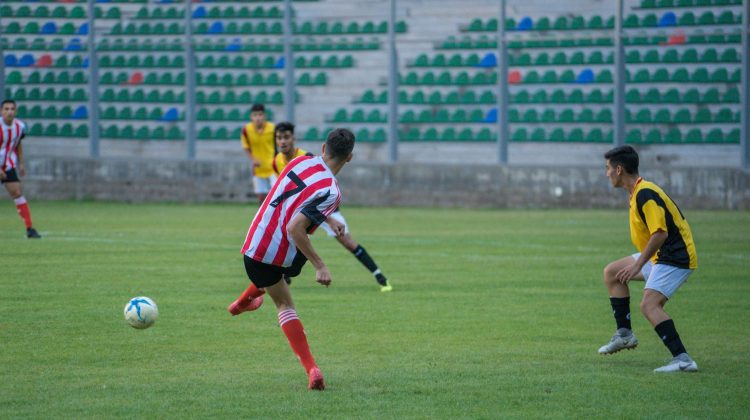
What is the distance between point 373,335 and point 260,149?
915cm

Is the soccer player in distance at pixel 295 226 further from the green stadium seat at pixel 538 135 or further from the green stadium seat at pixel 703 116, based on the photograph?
the green stadium seat at pixel 538 135

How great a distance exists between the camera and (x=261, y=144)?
18.2 meters

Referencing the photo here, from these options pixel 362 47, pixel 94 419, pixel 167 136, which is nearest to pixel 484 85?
pixel 362 47

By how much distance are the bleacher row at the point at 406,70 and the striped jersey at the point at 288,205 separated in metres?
17.0

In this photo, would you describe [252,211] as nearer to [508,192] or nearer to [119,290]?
[508,192]

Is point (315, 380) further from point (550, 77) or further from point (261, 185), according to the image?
point (550, 77)

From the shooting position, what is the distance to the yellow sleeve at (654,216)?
7688 millimetres

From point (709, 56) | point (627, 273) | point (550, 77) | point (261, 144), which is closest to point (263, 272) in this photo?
point (627, 273)

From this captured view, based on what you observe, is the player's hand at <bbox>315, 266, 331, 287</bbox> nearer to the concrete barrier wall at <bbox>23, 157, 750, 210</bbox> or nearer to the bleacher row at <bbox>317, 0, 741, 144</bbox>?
the concrete barrier wall at <bbox>23, 157, 750, 210</bbox>

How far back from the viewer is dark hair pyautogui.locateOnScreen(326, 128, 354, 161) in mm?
7233

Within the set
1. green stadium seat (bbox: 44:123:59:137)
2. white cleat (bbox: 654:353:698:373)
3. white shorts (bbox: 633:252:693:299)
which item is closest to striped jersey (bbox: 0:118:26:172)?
green stadium seat (bbox: 44:123:59:137)

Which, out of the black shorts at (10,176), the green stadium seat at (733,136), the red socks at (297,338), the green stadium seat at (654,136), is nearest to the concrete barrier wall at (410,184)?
the green stadium seat at (733,136)

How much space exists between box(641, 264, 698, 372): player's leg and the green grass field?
0.12 m

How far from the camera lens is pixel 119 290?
1171 cm
